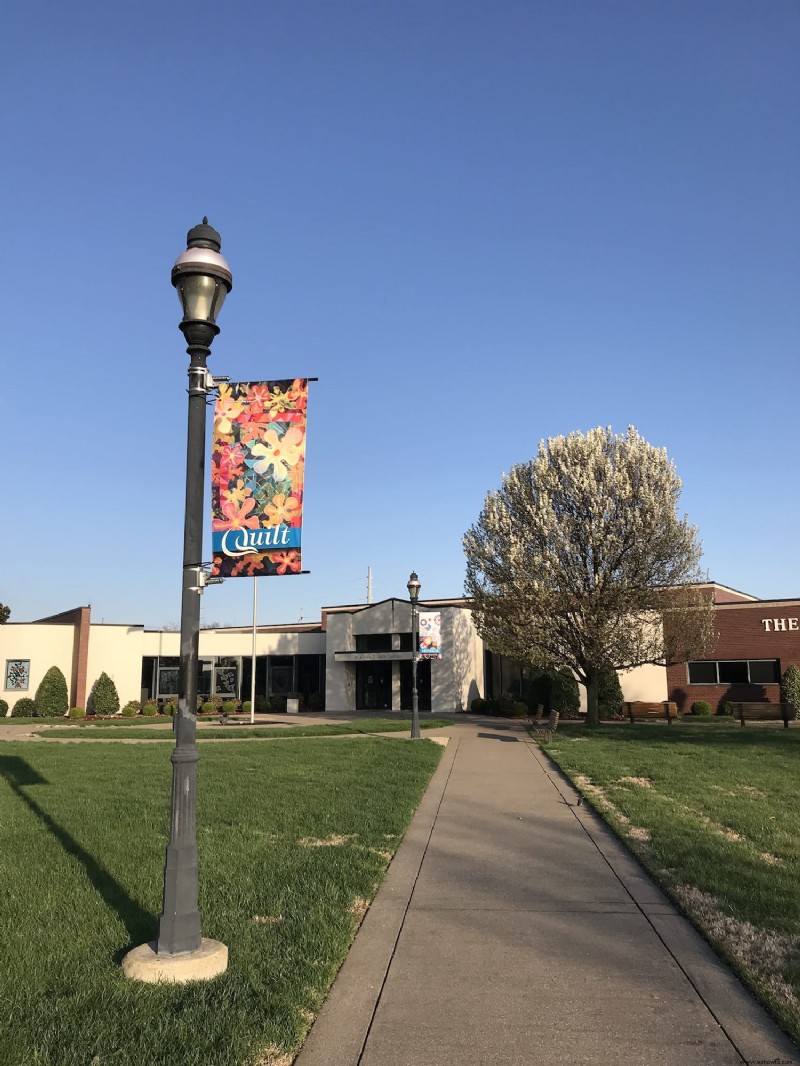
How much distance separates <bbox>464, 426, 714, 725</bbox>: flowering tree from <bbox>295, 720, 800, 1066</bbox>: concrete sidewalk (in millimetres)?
16701

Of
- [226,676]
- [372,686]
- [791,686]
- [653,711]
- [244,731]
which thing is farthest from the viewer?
[226,676]

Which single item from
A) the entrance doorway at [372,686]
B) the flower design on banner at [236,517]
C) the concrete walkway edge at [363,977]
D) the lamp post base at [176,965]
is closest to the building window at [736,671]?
the entrance doorway at [372,686]

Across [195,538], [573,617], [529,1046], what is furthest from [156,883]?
[573,617]

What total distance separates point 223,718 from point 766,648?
2297cm

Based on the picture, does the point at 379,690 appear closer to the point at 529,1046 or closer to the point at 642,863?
the point at 642,863

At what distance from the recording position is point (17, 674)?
36500 millimetres

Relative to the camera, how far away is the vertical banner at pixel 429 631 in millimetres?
34500

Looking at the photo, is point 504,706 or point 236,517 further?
point 504,706

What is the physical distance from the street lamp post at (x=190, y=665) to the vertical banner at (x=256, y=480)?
42 cm

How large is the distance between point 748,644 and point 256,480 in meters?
33.2

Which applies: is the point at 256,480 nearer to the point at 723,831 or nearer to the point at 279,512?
the point at 279,512

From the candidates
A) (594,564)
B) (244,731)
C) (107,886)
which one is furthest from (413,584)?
(107,886)

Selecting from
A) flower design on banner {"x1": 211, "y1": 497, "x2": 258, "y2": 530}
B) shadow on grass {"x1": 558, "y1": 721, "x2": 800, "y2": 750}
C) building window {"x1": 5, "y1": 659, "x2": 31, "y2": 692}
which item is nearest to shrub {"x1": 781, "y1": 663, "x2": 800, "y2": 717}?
shadow on grass {"x1": 558, "y1": 721, "x2": 800, "y2": 750}

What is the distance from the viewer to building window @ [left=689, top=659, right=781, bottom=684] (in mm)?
34375
